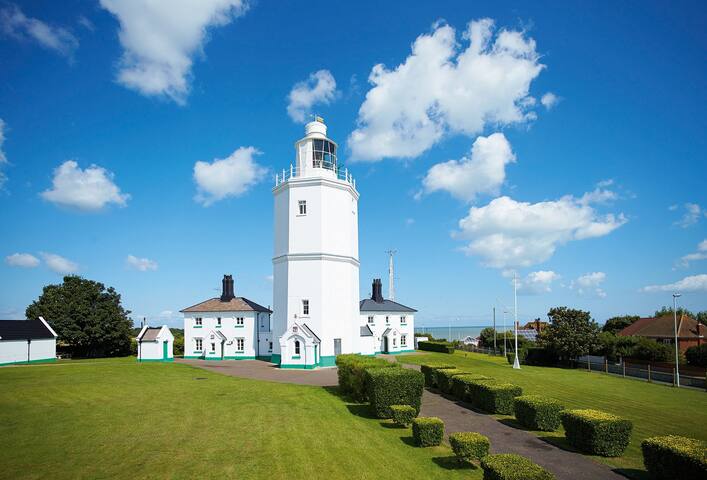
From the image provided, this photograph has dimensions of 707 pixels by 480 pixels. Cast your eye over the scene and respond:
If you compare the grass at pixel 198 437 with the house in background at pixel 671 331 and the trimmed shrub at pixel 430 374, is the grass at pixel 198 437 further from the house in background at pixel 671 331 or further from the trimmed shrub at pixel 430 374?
the house in background at pixel 671 331

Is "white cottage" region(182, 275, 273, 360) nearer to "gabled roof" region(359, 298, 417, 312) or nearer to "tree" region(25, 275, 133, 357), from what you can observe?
"tree" region(25, 275, 133, 357)

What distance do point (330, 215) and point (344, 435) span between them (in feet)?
78.1

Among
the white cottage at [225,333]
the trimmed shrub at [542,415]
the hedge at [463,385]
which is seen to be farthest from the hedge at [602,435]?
the white cottage at [225,333]

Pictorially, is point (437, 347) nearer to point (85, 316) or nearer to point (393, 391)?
point (393, 391)

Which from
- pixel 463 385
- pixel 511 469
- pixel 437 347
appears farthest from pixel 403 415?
pixel 437 347

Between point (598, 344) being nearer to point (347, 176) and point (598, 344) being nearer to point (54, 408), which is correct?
point (347, 176)

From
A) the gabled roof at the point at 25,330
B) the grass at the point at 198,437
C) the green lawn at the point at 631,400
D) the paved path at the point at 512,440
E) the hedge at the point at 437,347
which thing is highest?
the gabled roof at the point at 25,330

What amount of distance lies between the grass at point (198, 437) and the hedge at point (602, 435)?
376 centimetres

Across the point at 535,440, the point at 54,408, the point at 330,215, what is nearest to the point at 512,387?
the point at 535,440

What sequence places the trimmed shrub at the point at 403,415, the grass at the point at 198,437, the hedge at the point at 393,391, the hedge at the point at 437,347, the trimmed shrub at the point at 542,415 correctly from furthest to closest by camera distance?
the hedge at the point at 437,347 < the hedge at the point at 393,391 < the trimmed shrub at the point at 403,415 < the trimmed shrub at the point at 542,415 < the grass at the point at 198,437

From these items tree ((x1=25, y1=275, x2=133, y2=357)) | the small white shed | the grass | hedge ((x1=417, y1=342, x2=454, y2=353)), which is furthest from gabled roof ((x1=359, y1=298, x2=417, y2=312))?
the grass

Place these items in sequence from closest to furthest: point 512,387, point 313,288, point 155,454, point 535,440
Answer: point 155,454
point 535,440
point 512,387
point 313,288

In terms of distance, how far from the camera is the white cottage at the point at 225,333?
41.7 m

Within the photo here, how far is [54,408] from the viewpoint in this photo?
16.5 m
